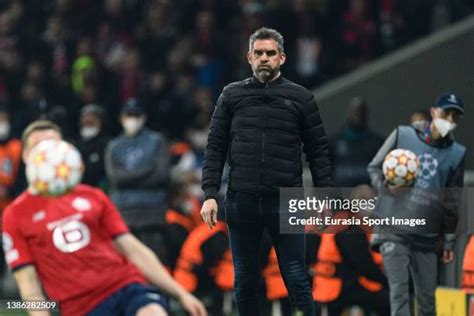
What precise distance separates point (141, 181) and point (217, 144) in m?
4.89

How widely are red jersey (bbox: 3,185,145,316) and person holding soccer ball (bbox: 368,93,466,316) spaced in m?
3.89

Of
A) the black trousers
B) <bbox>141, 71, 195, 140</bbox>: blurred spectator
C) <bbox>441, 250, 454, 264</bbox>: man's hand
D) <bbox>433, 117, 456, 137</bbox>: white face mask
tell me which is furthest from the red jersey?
<bbox>141, 71, 195, 140</bbox>: blurred spectator

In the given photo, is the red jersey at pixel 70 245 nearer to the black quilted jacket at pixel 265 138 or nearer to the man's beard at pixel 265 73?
the black quilted jacket at pixel 265 138

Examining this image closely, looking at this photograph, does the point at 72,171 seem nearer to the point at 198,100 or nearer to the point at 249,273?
the point at 249,273

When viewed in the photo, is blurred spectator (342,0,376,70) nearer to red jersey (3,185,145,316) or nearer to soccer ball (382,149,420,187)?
soccer ball (382,149,420,187)

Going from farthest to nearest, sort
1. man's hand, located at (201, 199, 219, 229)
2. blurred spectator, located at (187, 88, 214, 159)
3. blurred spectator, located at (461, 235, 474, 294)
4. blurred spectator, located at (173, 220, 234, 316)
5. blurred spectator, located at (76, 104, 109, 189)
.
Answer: blurred spectator, located at (187, 88, 214, 159), blurred spectator, located at (76, 104, 109, 189), blurred spectator, located at (173, 220, 234, 316), blurred spectator, located at (461, 235, 474, 294), man's hand, located at (201, 199, 219, 229)

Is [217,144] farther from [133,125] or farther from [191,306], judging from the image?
[133,125]

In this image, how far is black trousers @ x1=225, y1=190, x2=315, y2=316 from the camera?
10344mm

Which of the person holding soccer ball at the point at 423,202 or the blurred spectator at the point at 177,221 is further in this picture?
the blurred spectator at the point at 177,221

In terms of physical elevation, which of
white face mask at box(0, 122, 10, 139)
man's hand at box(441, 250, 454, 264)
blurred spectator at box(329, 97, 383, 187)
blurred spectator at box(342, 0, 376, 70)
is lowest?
man's hand at box(441, 250, 454, 264)

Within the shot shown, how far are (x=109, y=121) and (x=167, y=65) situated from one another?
4.78ft

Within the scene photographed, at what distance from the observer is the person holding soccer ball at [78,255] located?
A: 8180 millimetres

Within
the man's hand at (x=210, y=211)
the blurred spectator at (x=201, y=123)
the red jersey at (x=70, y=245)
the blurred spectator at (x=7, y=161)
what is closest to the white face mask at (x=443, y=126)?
the man's hand at (x=210, y=211)

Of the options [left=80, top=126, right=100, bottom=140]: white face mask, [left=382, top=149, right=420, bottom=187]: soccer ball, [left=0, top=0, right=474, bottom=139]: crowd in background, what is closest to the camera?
[left=382, top=149, right=420, bottom=187]: soccer ball
